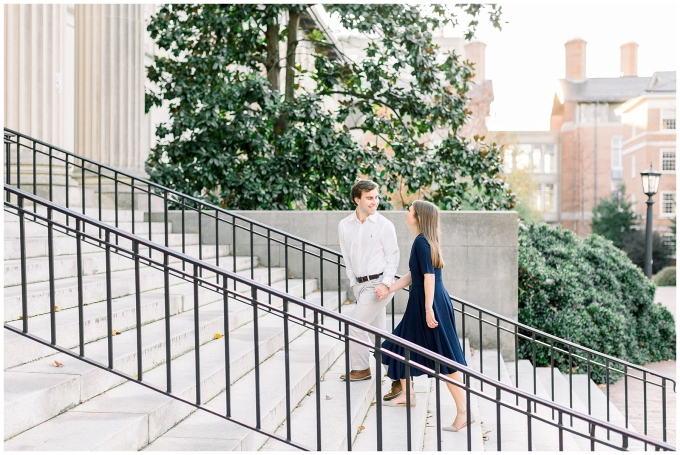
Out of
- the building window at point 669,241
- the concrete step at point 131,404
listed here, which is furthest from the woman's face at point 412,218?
the building window at point 669,241

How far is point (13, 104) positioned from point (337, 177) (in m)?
5.32

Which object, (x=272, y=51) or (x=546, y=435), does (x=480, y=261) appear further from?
(x=272, y=51)

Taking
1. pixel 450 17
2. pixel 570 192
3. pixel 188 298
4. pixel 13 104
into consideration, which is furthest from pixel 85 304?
pixel 570 192

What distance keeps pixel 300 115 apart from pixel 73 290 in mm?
6825

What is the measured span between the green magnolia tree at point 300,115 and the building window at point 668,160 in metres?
40.7

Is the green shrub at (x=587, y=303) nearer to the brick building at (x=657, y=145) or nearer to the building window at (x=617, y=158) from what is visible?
the brick building at (x=657, y=145)

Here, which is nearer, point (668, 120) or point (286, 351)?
point (286, 351)

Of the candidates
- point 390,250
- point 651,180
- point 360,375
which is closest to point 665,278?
point 651,180

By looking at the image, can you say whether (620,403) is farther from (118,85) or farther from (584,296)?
(118,85)

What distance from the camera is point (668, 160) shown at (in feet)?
160

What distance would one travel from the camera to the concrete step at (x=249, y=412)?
429 cm

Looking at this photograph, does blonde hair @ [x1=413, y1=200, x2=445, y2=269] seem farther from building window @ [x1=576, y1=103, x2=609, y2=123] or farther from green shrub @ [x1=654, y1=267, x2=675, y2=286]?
building window @ [x1=576, y1=103, x2=609, y2=123]

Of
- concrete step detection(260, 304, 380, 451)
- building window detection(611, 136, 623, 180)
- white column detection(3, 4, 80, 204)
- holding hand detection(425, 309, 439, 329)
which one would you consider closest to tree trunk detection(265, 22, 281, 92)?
white column detection(3, 4, 80, 204)

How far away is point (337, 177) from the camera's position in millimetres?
12234
